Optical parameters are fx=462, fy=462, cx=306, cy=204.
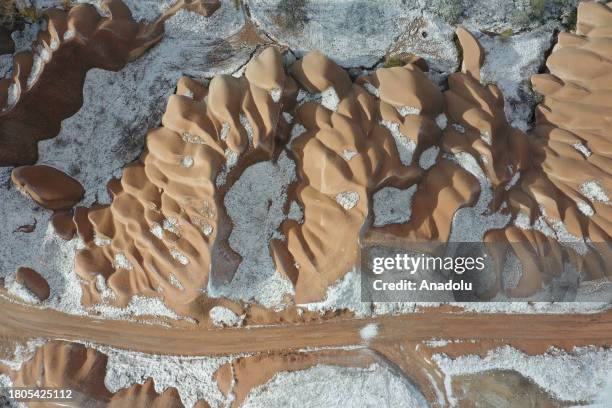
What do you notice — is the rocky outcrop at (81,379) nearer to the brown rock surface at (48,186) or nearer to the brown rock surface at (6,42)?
the brown rock surface at (48,186)

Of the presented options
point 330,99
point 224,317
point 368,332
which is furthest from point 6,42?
point 368,332

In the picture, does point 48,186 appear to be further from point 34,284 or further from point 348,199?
point 348,199

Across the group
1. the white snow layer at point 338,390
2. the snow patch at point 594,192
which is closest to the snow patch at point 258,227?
the white snow layer at point 338,390

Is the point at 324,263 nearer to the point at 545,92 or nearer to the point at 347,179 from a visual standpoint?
the point at 347,179

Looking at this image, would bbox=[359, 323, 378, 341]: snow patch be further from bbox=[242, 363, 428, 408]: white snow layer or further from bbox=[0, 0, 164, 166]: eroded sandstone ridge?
bbox=[0, 0, 164, 166]: eroded sandstone ridge

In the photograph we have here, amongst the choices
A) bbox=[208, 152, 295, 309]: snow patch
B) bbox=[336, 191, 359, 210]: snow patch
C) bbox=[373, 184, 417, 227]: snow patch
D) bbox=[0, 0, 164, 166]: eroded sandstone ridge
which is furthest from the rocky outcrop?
bbox=[373, 184, 417, 227]: snow patch
